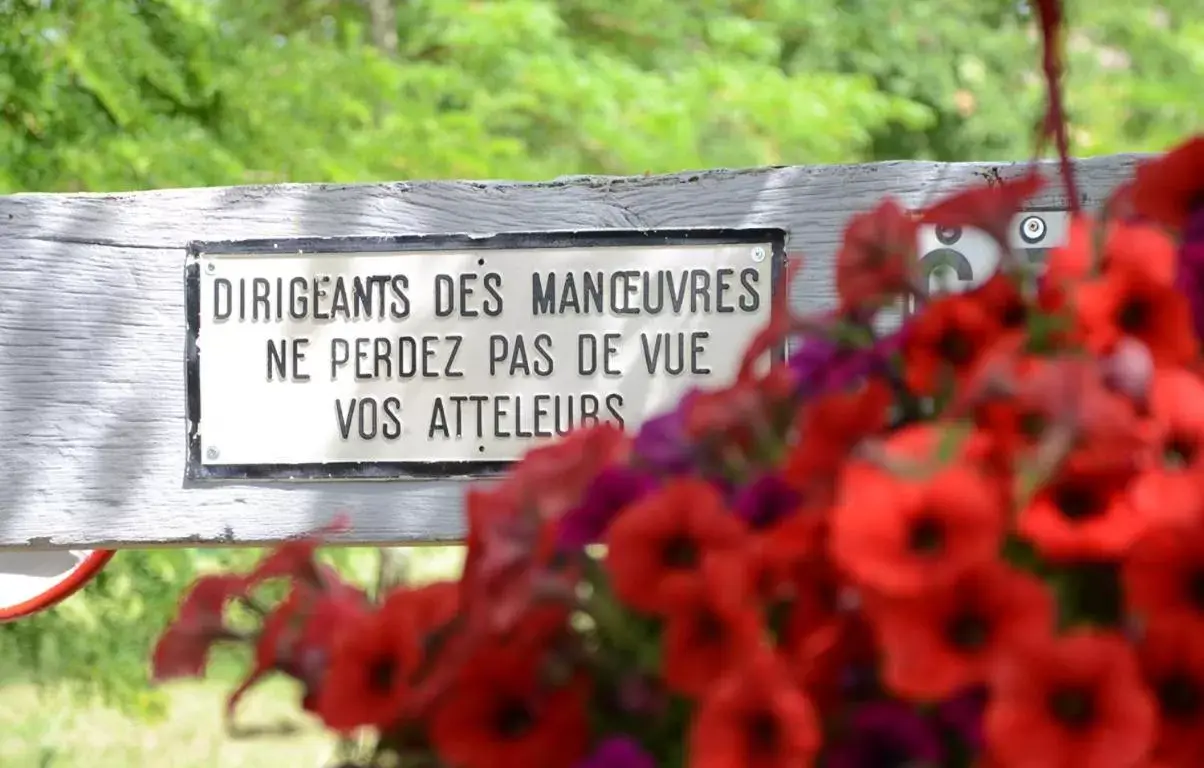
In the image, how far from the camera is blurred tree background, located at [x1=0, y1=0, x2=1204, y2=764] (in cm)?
330

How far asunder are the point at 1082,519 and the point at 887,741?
0.11 metres

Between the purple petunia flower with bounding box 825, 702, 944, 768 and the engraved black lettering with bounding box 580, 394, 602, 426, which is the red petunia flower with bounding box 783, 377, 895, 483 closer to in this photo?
the purple petunia flower with bounding box 825, 702, 944, 768

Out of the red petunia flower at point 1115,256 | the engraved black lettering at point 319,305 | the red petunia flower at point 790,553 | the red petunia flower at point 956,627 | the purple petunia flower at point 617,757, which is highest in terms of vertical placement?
the engraved black lettering at point 319,305

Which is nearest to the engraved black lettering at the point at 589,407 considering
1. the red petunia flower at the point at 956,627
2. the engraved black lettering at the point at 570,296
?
the engraved black lettering at the point at 570,296

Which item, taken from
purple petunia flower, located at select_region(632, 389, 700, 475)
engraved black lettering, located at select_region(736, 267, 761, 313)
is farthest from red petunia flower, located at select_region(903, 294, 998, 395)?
engraved black lettering, located at select_region(736, 267, 761, 313)

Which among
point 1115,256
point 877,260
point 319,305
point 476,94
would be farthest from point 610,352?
point 476,94

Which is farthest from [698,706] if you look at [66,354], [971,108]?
[971,108]

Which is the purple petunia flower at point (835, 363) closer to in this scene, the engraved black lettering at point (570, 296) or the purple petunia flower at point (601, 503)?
the purple petunia flower at point (601, 503)

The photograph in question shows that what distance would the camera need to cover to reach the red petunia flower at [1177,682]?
0.50 m

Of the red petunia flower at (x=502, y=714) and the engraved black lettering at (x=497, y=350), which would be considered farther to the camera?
the engraved black lettering at (x=497, y=350)

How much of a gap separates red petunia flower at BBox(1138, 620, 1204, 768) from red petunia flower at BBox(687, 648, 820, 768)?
12 cm

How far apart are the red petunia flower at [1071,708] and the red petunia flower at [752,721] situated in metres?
0.07

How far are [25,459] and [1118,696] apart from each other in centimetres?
162

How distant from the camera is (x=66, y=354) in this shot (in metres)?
1.82
